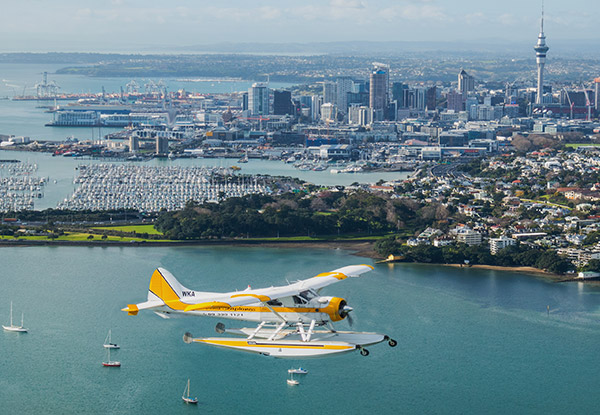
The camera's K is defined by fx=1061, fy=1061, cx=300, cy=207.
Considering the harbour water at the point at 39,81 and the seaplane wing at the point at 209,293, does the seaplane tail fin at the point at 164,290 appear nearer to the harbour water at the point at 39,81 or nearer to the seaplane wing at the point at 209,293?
the seaplane wing at the point at 209,293

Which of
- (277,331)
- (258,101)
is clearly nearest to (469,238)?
(277,331)

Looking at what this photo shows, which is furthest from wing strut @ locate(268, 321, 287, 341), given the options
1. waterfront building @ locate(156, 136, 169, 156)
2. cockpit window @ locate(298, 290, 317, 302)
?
waterfront building @ locate(156, 136, 169, 156)

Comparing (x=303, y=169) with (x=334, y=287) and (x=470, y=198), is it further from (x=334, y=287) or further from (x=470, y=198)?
(x=334, y=287)

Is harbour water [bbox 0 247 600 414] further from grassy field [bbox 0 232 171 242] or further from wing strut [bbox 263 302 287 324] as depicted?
wing strut [bbox 263 302 287 324]

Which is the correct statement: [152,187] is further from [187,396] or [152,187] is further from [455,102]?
[455,102]

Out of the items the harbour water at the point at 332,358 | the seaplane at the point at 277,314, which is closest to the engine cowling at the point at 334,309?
the seaplane at the point at 277,314
